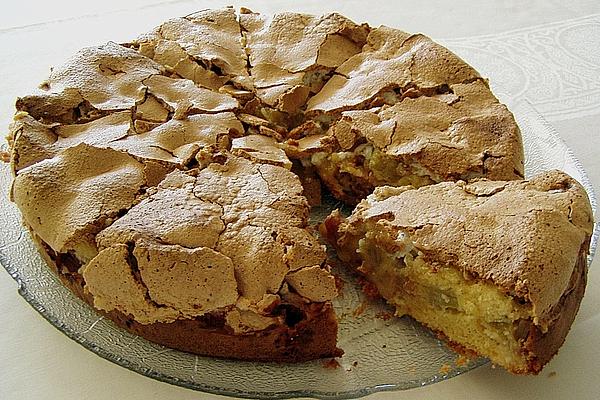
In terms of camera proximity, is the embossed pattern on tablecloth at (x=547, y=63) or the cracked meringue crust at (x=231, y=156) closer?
the cracked meringue crust at (x=231, y=156)

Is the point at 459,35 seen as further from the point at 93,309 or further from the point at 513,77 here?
the point at 93,309

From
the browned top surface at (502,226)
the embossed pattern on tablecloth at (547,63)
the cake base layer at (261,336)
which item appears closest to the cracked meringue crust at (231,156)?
the cake base layer at (261,336)

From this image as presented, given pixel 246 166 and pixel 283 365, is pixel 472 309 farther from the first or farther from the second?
pixel 246 166

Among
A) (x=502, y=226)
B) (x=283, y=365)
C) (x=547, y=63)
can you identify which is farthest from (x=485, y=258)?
(x=547, y=63)

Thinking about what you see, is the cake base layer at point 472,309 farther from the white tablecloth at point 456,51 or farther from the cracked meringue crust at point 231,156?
the cracked meringue crust at point 231,156

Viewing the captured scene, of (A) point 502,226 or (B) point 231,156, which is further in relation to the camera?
(B) point 231,156

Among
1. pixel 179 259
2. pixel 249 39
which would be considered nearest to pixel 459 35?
pixel 249 39

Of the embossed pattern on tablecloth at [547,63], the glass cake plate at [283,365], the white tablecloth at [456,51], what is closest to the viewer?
the glass cake plate at [283,365]

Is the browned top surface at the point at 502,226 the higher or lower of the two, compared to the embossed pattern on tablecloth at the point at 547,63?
higher
